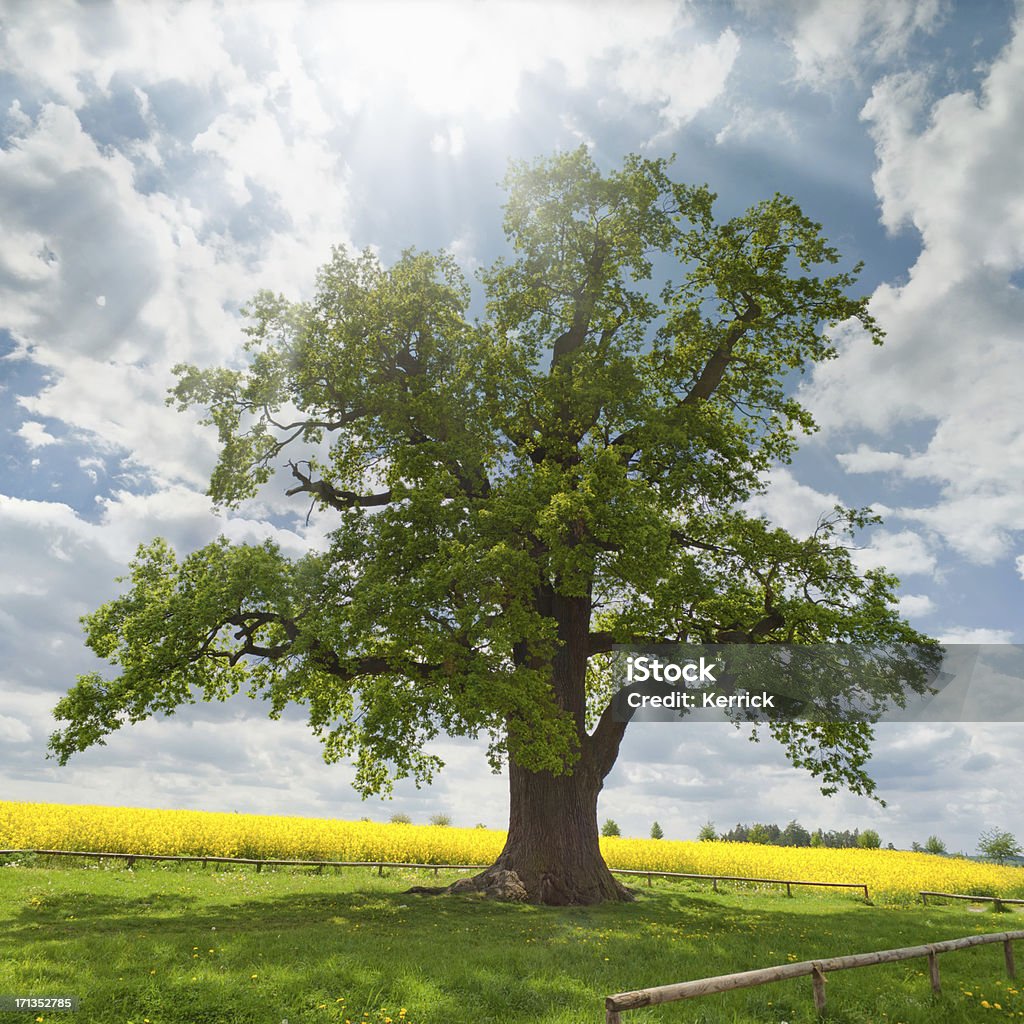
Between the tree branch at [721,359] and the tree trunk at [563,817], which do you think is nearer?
the tree trunk at [563,817]

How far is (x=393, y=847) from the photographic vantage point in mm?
31703

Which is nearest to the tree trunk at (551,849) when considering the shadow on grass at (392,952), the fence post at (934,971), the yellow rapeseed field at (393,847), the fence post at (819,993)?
the shadow on grass at (392,952)

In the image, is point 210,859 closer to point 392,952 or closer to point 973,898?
point 392,952

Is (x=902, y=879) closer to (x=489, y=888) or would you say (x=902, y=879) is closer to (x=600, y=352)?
(x=489, y=888)

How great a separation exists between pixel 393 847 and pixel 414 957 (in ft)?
69.8

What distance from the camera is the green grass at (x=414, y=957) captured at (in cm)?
934

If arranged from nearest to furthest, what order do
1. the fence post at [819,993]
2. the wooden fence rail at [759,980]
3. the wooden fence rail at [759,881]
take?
the wooden fence rail at [759,980]
the fence post at [819,993]
the wooden fence rail at [759,881]

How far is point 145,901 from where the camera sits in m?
17.6

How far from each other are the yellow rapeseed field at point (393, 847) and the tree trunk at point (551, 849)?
455 inches

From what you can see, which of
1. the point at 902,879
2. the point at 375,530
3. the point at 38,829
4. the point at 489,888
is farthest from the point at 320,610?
the point at 902,879

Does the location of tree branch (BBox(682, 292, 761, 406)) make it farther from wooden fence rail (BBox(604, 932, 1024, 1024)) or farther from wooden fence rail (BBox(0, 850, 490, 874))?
wooden fence rail (BBox(0, 850, 490, 874))

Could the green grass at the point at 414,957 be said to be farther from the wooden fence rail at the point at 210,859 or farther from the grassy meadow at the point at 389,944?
the wooden fence rail at the point at 210,859

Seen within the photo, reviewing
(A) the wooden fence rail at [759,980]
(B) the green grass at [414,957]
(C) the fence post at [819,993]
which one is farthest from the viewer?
(C) the fence post at [819,993]

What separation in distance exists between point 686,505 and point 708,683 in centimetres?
578
